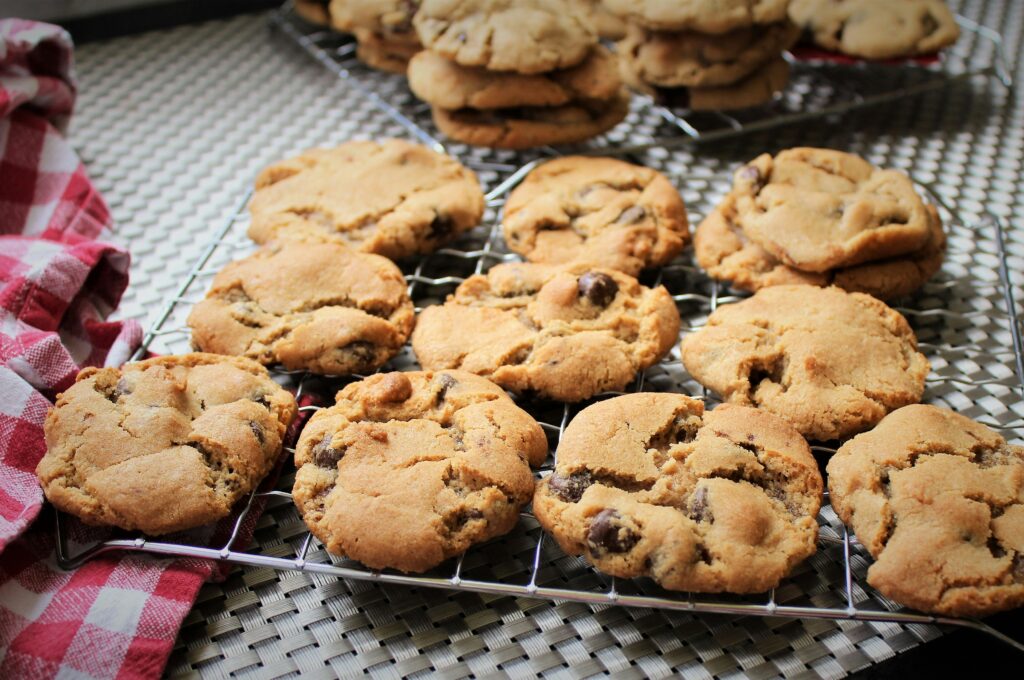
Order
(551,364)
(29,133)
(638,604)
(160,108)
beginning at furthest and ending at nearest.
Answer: (160,108) < (29,133) < (551,364) < (638,604)

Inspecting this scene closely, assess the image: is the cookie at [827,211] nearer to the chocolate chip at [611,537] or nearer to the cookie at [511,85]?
the cookie at [511,85]

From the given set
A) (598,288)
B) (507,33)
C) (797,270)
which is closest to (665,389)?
(598,288)

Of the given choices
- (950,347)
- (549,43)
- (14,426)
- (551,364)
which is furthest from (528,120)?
(14,426)

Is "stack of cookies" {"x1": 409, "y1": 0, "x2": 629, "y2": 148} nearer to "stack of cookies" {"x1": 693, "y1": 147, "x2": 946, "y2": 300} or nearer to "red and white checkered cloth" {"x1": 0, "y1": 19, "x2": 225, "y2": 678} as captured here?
"stack of cookies" {"x1": 693, "y1": 147, "x2": 946, "y2": 300}

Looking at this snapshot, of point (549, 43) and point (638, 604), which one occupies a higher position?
point (549, 43)

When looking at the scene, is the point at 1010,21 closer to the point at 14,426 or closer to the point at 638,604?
→ the point at 638,604

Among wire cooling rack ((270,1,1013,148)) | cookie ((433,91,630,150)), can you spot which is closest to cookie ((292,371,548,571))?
cookie ((433,91,630,150))
